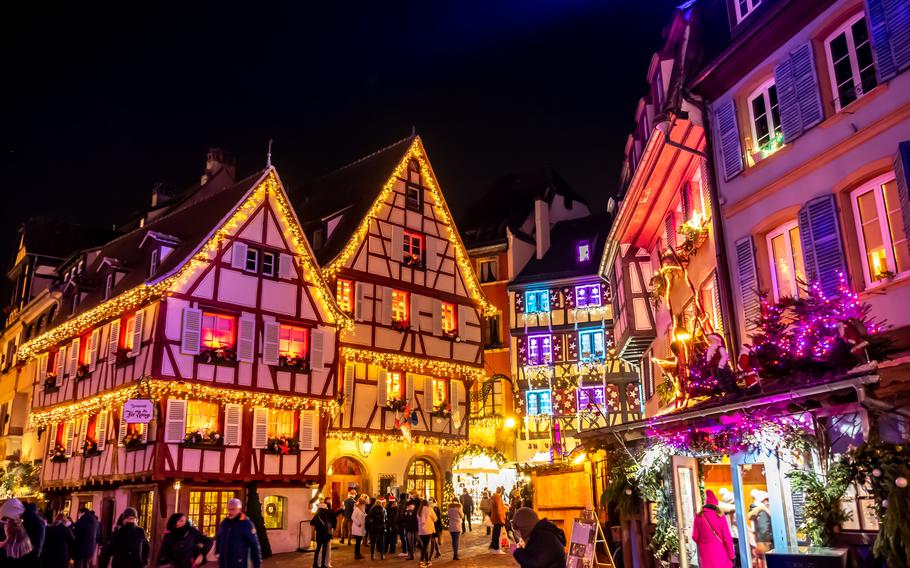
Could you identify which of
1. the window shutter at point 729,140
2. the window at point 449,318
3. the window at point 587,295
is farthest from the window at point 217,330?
the window at point 587,295

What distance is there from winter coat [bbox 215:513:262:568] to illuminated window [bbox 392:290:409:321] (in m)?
19.2

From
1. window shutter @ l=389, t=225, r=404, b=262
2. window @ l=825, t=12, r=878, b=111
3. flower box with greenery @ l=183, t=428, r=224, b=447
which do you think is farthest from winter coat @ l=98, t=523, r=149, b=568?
window shutter @ l=389, t=225, r=404, b=262

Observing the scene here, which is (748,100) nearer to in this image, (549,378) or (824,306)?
(824,306)

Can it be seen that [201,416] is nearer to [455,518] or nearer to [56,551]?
[455,518]

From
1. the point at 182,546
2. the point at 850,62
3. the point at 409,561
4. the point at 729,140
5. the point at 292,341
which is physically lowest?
the point at 409,561

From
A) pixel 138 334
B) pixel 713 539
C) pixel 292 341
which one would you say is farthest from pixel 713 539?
pixel 138 334

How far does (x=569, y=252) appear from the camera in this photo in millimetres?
38219

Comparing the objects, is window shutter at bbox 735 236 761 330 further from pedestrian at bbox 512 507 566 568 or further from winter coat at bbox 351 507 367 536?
winter coat at bbox 351 507 367 536

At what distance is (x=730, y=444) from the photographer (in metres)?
10.8

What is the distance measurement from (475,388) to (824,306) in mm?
25212

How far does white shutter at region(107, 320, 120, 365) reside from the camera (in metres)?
24.2

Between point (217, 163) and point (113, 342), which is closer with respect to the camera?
point (113, 342)

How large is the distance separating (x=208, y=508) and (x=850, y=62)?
19.9m

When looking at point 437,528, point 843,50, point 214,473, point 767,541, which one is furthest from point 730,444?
point 214,473
